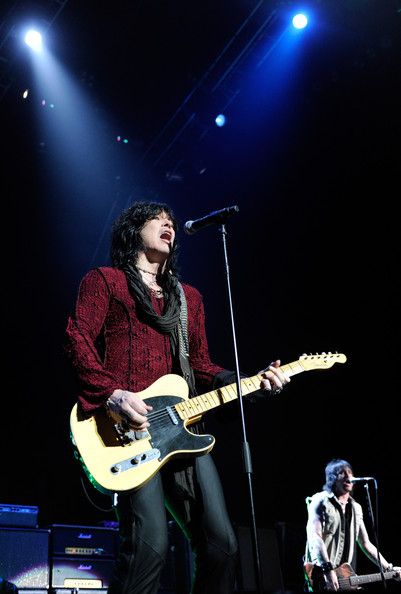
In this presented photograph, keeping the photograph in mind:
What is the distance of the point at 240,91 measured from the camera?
8180 millimetres

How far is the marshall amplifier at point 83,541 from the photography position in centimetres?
624

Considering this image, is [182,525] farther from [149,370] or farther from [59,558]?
[59,558]

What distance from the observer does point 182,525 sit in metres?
2.76

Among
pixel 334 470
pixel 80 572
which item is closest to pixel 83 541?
pixel 80 572

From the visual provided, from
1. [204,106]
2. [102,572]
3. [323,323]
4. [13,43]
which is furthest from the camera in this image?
[323,323]

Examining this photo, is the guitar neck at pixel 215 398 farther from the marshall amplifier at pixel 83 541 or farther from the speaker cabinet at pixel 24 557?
the marshall amplifier at pixel 83 541

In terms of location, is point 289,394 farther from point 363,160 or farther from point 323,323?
point 363,160

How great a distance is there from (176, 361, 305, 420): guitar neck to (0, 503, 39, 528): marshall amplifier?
3863mm

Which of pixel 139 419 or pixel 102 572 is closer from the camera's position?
pixel 139 419

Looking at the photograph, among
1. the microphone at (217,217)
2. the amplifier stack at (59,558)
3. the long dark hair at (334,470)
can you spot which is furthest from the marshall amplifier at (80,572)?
the microphone at (217,217)

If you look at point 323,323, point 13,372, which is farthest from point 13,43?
point 323,323

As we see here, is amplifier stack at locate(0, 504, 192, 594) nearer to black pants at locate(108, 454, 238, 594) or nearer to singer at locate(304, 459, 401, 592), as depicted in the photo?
singer at locate(304, 459, 401, 592)

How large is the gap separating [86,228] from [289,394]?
406 cm

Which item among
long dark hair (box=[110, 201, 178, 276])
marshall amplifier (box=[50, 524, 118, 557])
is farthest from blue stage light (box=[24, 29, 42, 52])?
marshall amplifier (box=[50, 524, 118, 557])
